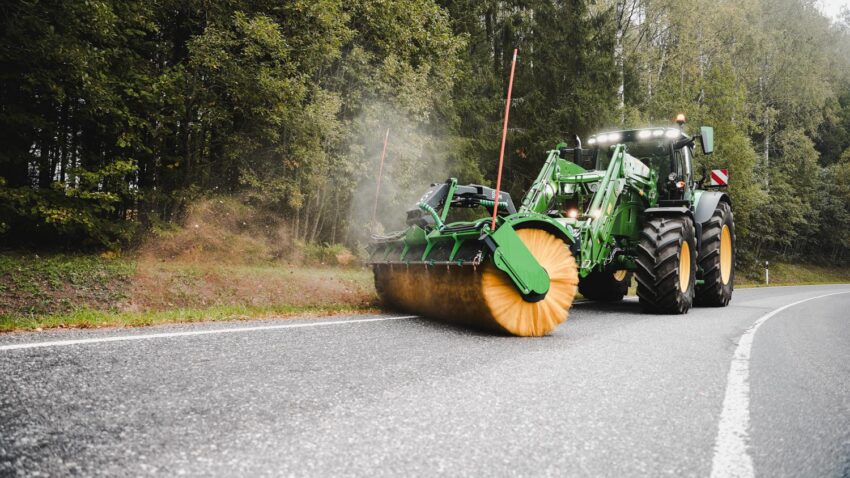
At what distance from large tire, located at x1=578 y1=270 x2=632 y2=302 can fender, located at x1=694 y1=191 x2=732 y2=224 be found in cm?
180

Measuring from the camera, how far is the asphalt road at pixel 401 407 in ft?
6.60

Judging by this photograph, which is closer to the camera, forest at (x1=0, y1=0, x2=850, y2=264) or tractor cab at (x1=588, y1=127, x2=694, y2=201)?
tractor cab at (x1=588, y1=127, x2=694, y2=201)

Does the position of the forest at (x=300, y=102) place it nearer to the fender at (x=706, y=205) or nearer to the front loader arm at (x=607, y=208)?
the front loader arm at (x=607, y=208)

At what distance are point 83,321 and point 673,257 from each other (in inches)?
293

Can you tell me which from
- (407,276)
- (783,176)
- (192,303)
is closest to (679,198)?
(407,276)

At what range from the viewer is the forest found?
10023mm

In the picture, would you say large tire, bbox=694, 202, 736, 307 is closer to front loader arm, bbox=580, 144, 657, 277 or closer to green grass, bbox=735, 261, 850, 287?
front loader arm, bbox=580, 144, 657, 277

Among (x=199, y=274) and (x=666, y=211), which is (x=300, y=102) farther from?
(x=666, y=211)

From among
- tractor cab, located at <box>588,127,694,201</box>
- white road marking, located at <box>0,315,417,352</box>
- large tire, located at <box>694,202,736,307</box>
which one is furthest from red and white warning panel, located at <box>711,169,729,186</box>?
white road marking, located at <box>0,315,417,352</box>

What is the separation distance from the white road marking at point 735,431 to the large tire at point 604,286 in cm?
592

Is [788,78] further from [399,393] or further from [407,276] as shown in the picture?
[399,393]

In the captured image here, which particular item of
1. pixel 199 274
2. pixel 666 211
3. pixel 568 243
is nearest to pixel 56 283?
pixel 199 274

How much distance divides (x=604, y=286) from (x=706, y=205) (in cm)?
232

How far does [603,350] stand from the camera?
4605 mm
